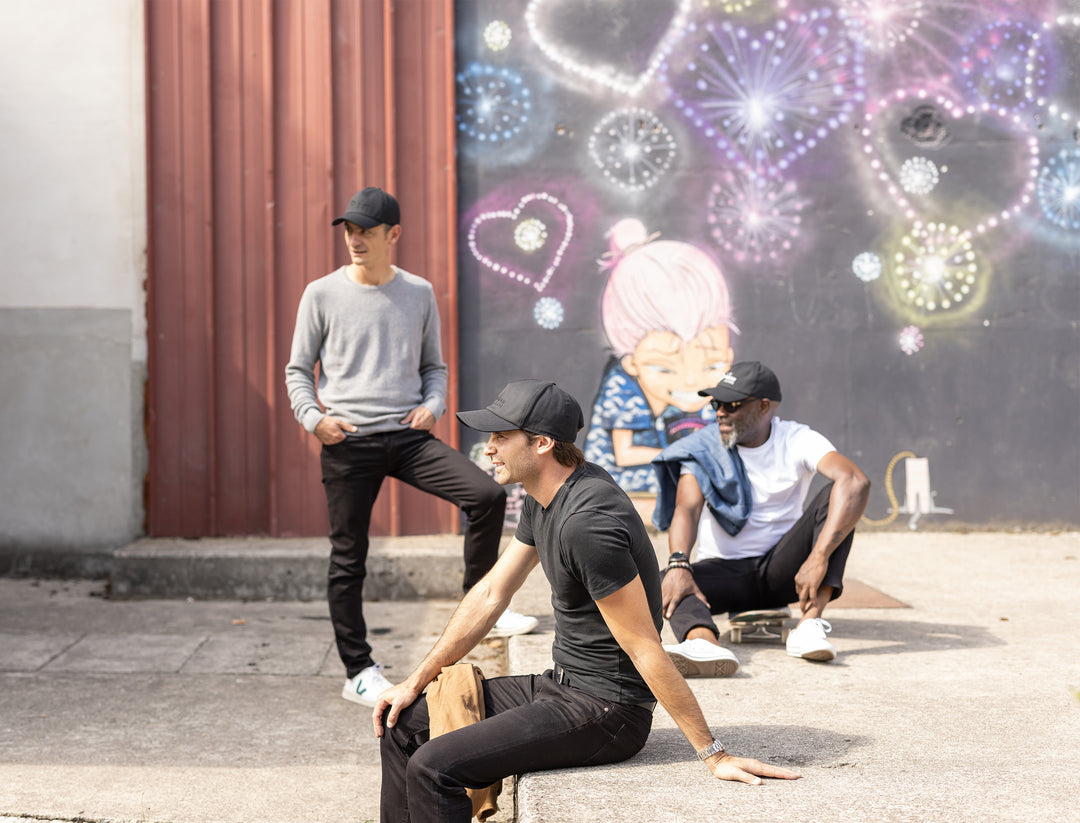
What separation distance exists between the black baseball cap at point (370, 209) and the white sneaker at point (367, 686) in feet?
6.22

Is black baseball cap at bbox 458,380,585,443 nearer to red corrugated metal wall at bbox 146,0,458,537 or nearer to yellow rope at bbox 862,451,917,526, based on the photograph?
red corrugated metal wall at bbox 146,0,458,537

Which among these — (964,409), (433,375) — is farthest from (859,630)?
(964,409)

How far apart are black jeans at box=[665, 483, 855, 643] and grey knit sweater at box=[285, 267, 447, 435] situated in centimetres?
137

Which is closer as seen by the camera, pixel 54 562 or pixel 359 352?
pixel 359 352

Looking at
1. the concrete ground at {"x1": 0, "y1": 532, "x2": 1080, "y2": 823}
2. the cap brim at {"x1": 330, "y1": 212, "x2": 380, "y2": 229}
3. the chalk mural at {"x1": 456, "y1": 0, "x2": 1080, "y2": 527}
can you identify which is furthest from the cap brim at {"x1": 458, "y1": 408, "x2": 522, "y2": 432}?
the chalk mural at {"x1": 456, "y1": 0, "x2": 1080, "y2": 527}

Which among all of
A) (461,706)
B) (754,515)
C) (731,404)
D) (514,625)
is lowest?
(514,625)

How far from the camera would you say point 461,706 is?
10.1ft

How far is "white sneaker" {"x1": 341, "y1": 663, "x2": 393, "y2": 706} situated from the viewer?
458 cm

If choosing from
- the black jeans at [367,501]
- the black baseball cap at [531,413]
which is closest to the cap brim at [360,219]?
the black jeans at [367,501]

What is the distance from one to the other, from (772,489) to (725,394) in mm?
474

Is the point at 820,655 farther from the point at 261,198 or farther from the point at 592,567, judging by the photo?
the point at 261,198

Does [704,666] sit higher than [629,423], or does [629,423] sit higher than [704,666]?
[629,423]

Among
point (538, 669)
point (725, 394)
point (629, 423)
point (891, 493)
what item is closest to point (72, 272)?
point (629, 423)

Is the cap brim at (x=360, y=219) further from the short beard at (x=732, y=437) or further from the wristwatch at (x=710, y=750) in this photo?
A: the wristwatch at (x=710, y=750)
